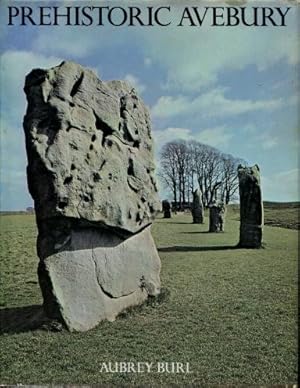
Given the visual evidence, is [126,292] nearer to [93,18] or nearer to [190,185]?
[190,185]

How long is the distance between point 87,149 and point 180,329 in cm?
171

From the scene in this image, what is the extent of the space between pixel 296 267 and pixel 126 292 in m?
1.52

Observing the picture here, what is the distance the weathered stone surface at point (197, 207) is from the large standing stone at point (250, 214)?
0.50 m

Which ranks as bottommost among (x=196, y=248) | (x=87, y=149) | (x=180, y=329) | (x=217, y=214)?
(x=180, y=329)

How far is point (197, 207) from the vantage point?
29.4 ft

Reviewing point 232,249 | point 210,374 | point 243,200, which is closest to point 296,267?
point 210,374

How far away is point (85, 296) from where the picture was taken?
5.97 metres

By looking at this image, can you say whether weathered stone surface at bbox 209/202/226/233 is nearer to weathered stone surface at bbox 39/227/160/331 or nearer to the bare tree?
the bare tree

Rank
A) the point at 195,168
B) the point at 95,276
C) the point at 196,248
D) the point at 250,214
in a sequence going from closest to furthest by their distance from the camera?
the point at 95,276
the point at 195,168
the point at 196,248
the point at 250,214

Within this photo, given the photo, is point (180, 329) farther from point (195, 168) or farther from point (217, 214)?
point (217, 214)

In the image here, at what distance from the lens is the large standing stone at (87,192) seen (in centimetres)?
576

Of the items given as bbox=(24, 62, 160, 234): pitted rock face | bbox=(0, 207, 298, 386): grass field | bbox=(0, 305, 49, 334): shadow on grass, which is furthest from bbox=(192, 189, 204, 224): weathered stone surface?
Result: bbox=(0, 305, 49, 334): shadow on grass

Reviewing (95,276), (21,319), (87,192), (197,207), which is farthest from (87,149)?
(197,207)

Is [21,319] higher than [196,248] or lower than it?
lower
